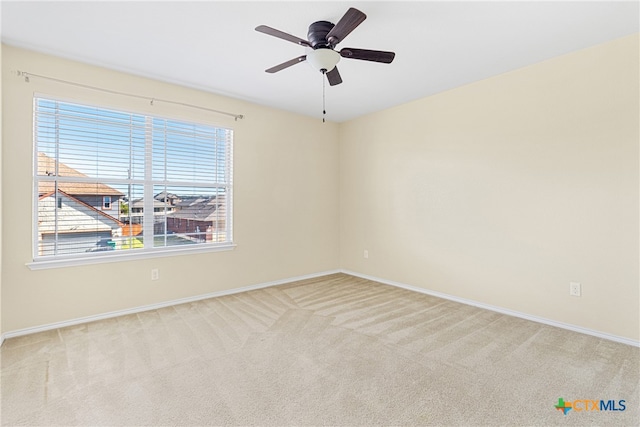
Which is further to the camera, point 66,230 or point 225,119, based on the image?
point 225,119

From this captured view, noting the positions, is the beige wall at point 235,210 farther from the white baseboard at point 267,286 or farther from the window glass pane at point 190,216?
the window glass pane at point 190,216

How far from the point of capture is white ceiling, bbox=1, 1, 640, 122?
85.7 inches

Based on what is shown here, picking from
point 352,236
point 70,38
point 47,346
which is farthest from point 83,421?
point 352,236

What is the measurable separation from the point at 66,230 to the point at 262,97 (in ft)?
8.39

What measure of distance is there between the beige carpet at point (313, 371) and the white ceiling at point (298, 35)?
2.52 m

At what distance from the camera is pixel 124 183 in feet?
10.6

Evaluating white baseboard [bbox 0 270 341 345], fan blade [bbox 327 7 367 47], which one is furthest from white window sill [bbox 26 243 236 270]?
fan blade [bbox 327 7 367 47]

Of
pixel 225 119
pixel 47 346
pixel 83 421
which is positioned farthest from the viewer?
pixel 225 119

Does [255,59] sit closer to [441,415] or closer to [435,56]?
[435,56]

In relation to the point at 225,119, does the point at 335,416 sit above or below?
below

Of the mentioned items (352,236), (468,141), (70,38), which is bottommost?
(352,236)

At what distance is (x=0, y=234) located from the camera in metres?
2.56

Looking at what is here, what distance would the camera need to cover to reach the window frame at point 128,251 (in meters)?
2.76

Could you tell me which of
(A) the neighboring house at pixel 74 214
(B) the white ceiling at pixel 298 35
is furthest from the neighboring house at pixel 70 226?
(B) the white ceiling at pixel 298 35
